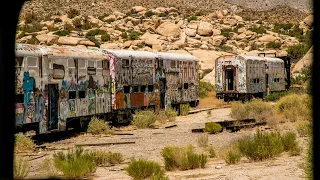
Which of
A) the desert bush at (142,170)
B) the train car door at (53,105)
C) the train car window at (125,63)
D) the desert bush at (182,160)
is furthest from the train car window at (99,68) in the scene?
the desert bush at (142,170)

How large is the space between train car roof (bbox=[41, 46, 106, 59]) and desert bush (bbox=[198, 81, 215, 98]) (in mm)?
17307

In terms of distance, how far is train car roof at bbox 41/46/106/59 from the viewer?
17.5 m

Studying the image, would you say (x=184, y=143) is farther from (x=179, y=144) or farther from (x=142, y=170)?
(x=142, y=170)

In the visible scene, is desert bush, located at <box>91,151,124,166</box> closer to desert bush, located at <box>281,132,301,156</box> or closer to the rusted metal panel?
desert bush, located at <box>281,132,301,156</box>

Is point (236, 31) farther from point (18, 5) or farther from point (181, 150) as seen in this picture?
point (18, 5)

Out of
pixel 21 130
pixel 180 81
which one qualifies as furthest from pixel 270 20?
→ pixel 21 130

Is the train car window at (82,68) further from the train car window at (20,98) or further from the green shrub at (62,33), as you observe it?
the green shrub at (62,33)

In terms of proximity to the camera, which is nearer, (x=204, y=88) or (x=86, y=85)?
(x=86, y=85)

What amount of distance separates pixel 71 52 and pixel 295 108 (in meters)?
11.0

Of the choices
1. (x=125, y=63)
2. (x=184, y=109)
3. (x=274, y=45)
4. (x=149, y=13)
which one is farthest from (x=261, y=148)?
(x=149, y=13)

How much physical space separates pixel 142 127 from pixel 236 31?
44.7m

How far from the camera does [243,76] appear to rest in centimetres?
3278

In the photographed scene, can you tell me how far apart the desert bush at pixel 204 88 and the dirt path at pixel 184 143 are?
1189 cm

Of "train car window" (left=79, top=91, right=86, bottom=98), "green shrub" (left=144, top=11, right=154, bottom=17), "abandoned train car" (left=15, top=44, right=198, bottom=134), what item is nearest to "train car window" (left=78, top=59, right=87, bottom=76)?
"abandoned train car" (left=15, top=44, right=198, bottom=134)
